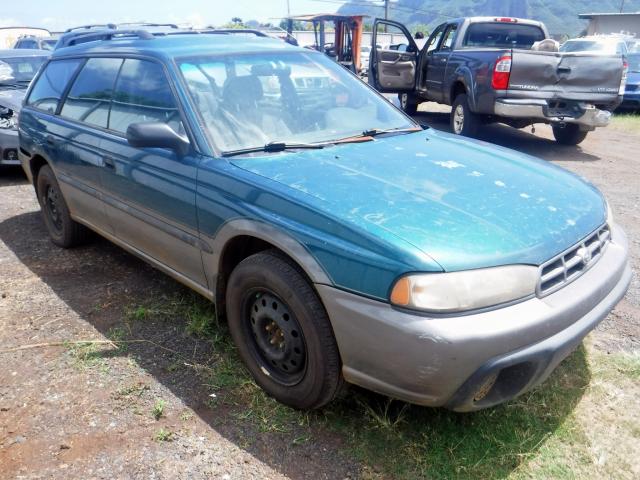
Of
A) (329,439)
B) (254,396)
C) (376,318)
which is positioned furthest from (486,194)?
(254,396)

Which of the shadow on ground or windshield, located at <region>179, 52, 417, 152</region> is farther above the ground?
windshield, located at <region>179, 52, 417, 152</region>

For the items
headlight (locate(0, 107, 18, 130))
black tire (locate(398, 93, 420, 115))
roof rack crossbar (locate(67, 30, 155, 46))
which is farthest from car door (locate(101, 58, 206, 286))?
black tire (locate(398, 93, 420, 115))

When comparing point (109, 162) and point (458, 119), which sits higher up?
point (109, 162)

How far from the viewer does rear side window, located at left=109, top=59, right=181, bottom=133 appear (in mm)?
3139

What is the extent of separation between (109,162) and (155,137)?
869mm

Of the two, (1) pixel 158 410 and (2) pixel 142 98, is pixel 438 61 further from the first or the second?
(1) pixel 158 410

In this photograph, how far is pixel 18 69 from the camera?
8.34 metres

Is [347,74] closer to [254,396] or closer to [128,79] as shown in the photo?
[128,79]

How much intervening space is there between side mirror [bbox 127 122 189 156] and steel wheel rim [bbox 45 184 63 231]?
2.11m

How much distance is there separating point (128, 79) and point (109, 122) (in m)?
0.32

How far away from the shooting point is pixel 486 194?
8.33 ft

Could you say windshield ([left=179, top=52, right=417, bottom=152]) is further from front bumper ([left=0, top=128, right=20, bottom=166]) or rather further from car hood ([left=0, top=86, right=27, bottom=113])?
car hood ([left=0, top=86, right=27, bottom=113])

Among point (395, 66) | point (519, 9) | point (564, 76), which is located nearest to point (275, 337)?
point (564, 76)

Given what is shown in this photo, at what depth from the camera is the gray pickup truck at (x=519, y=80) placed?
24.4 feet
